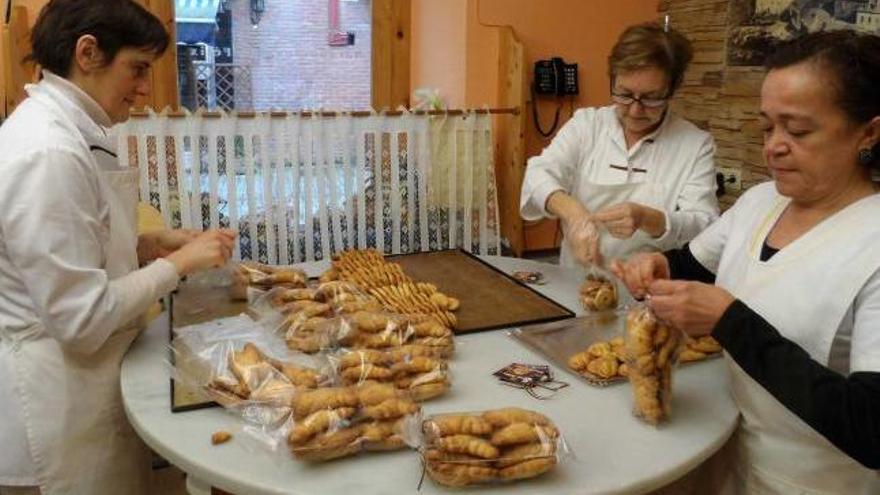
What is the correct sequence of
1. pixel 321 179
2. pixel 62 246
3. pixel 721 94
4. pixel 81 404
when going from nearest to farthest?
pixel 62 246, pixel 81 404, pixel 721 94, pixel 321 179

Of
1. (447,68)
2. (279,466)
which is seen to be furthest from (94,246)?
(447,68)

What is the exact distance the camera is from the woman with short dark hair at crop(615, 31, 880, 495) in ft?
3.38

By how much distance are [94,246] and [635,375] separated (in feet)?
3.25

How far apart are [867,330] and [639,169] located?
1029 mm

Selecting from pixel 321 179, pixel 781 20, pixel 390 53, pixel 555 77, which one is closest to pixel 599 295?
pixel 781 20

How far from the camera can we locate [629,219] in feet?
5.60

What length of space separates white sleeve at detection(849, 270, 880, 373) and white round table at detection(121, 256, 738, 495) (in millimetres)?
262

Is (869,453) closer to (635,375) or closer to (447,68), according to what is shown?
(635,375)

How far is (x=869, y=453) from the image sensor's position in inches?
39.5

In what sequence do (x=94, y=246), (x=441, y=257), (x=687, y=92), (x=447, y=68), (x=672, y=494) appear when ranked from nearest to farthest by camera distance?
(x=94, y=246)
(x=672, y=494)
(x=441, y=257)
(x=687, y=92)
(x=447, y=68)

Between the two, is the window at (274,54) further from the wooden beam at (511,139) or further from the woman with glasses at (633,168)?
the woman with glasses at (633,168)

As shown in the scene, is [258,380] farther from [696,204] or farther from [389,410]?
[696,204]

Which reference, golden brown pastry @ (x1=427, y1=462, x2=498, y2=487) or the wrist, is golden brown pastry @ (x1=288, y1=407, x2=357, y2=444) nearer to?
golden brown pastry @ (x1=427, y1=462, x2=498, y2=487)

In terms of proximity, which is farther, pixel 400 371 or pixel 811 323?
pixel 400 371
